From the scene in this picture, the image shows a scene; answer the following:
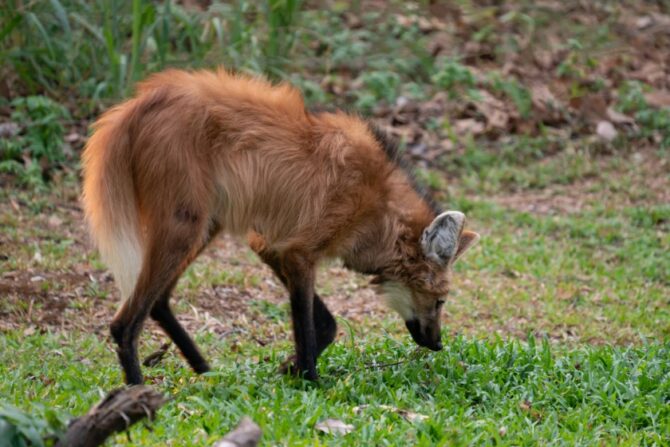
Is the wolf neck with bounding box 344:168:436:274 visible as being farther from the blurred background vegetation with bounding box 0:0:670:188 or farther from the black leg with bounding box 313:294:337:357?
the blurred background vegetation with bounding box 0:0:670:188

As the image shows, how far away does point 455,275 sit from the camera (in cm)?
657

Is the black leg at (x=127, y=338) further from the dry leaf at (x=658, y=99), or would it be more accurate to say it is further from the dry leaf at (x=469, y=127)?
the dry leaf at (x=658, y=99)

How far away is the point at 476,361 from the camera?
14.2 ft

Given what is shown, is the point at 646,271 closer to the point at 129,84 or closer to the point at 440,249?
the point at 440,249

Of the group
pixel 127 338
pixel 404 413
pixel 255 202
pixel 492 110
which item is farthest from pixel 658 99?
pixel 127 338

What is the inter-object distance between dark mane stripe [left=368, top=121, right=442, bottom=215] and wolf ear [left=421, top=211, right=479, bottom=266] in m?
0.23

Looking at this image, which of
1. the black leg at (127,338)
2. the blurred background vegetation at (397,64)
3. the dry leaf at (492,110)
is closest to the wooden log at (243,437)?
the black leg at (127,338)

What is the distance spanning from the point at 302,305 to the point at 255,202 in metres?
0.51

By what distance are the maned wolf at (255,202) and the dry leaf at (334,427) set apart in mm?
713

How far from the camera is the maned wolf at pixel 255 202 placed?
407 centimetres

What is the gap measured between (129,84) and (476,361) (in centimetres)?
391

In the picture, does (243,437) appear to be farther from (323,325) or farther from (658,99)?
(658,99)

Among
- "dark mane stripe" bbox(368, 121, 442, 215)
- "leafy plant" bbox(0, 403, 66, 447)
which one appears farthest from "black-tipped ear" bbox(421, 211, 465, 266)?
"leafy plant" bbox(0, 403, 66, 447)

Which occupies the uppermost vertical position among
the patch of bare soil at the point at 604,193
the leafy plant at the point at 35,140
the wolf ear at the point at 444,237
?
the wolf ear at the point at 444,237
